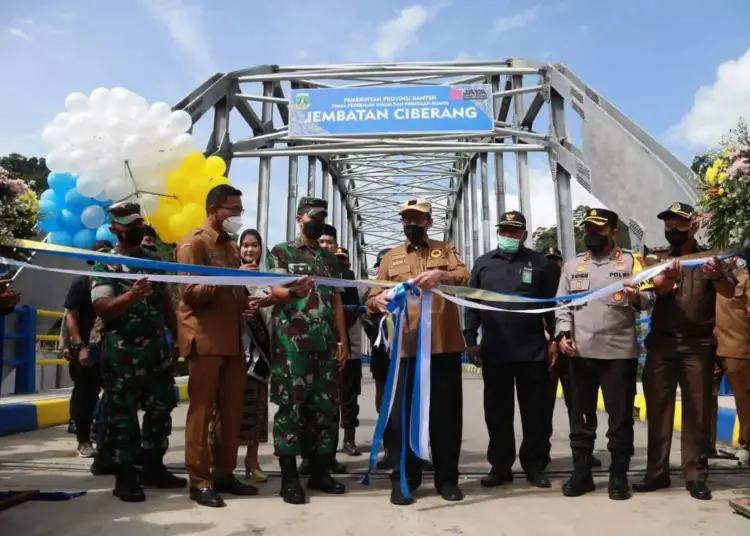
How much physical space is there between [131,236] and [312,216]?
3.38ft

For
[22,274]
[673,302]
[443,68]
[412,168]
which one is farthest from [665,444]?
[412,168]

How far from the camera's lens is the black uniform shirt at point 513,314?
13.7 ft

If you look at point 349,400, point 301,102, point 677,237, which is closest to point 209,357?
point 349,400

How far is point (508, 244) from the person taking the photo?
4281 mm

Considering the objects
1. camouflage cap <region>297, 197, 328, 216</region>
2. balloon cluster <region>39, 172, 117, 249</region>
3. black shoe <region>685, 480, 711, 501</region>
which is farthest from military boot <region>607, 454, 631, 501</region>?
balloon cluster <region>39, 172, 117, 249</region>

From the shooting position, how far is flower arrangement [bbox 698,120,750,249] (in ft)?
11.0

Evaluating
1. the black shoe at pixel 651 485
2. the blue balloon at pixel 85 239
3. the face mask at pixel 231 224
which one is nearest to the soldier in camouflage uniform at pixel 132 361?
the face mask at pixel 231 224

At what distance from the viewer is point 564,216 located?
12.8 metres

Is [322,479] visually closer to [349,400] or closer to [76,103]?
[349,400]

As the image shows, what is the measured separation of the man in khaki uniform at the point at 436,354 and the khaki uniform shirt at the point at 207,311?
31.6 inches

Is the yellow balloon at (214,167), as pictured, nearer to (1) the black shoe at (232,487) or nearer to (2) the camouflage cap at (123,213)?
(2) the camouflage cap at (123,213)

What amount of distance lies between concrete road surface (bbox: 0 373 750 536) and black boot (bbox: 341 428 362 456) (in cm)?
117

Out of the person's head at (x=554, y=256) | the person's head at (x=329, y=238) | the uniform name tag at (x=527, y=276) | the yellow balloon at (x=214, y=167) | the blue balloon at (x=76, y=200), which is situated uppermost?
the yellow balloon at (x=214, y=167)

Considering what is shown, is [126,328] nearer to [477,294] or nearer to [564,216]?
[477,294]
